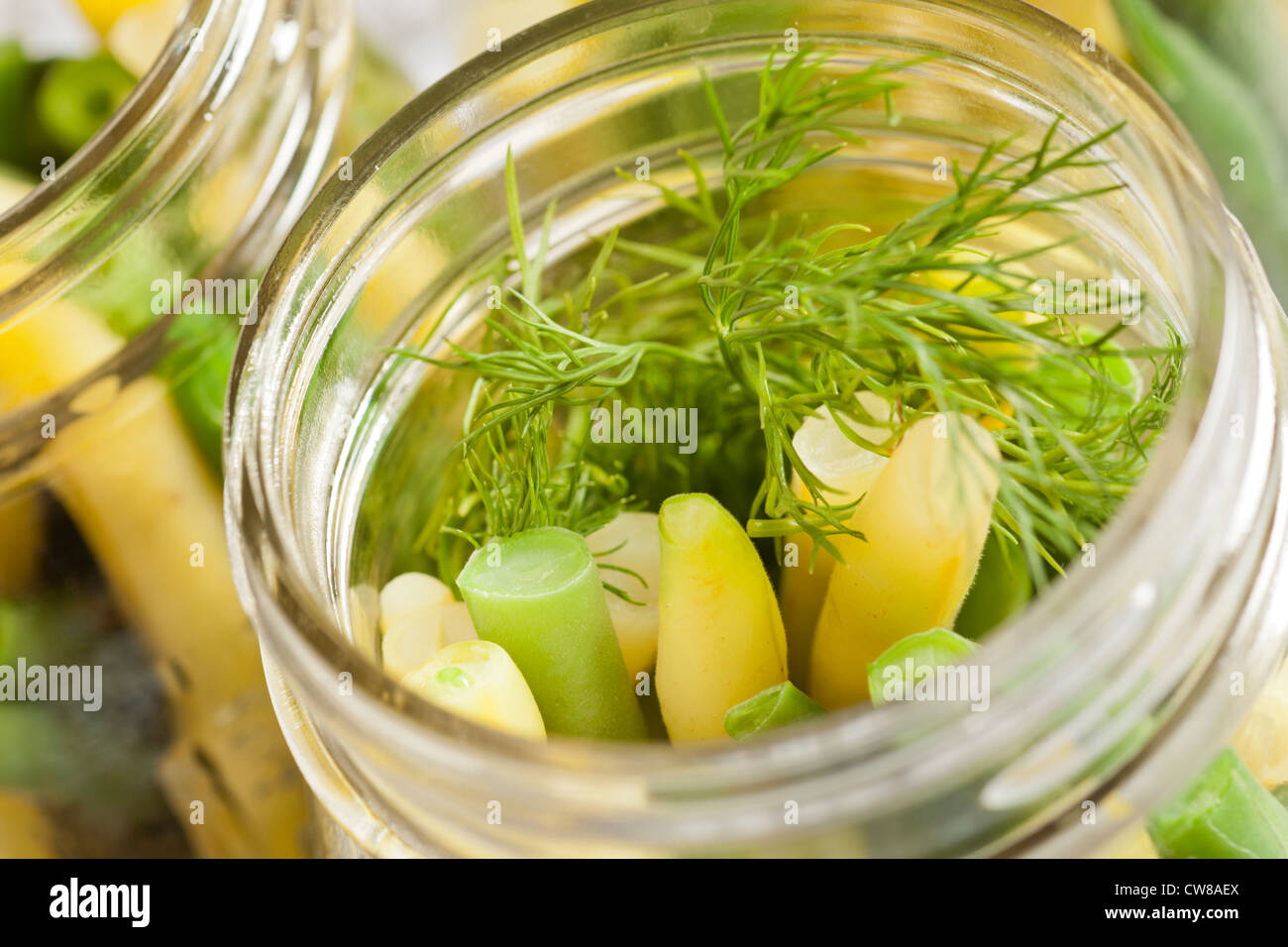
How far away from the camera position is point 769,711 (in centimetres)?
35

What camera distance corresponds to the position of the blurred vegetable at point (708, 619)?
354 millimetres

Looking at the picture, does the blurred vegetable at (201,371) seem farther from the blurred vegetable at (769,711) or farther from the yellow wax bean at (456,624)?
→ the blurred vegetable at (769,711)

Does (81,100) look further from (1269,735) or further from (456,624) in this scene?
(1269,735)

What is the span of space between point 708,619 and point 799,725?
0.04 meters

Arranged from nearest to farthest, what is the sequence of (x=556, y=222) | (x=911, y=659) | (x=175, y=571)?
(x=911, y=659) → (x=556, y=222) → (x=175, y=571)

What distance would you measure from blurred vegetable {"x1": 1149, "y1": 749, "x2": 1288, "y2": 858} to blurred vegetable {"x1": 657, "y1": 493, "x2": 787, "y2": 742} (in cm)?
12

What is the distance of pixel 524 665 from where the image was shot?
367mm

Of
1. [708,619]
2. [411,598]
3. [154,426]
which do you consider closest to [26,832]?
[154,426]
